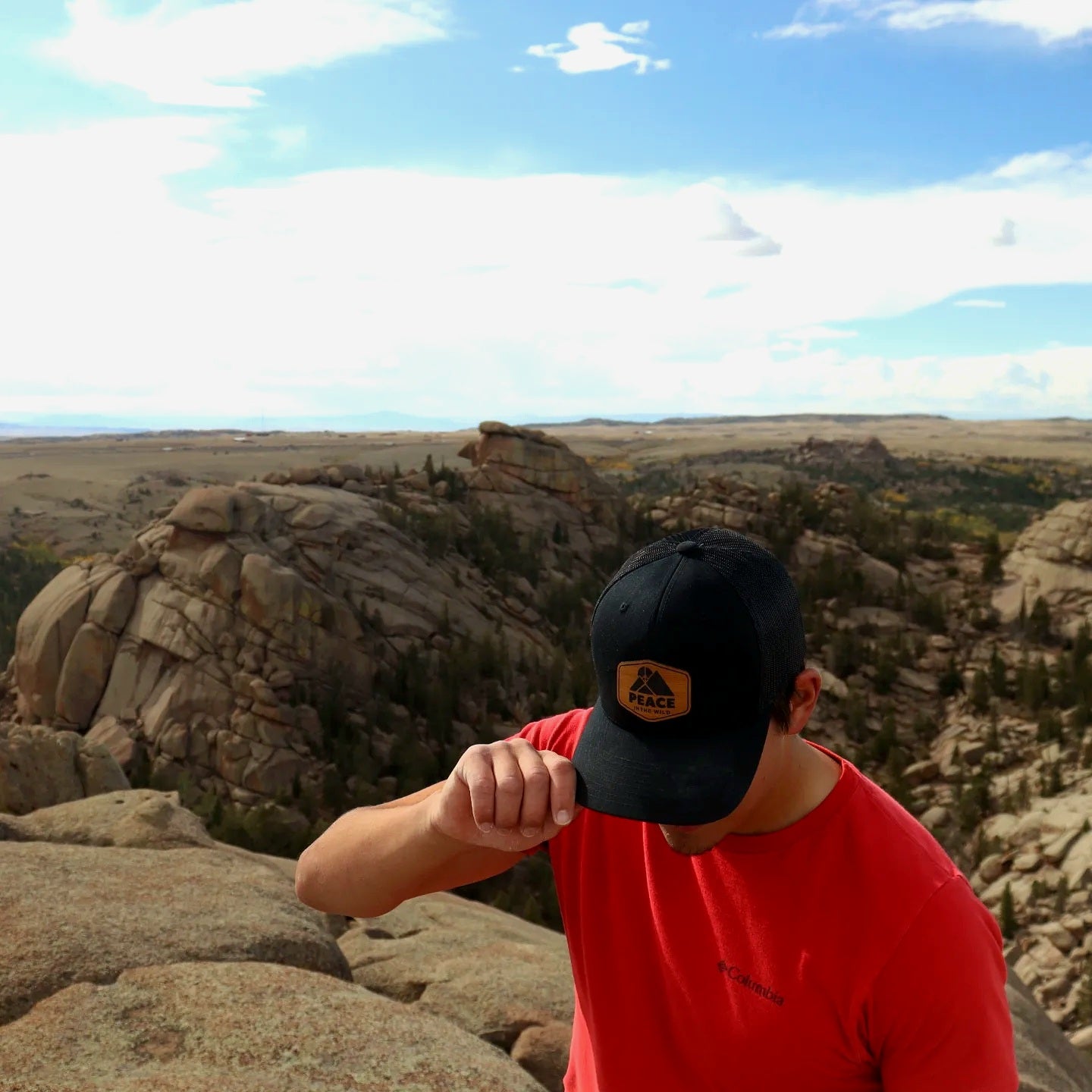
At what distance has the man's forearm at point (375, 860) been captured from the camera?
235 cm

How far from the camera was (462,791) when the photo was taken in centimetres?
215

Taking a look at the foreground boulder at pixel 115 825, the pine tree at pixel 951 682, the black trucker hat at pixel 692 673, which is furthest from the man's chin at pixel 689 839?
the pine tree at pixel 951 682

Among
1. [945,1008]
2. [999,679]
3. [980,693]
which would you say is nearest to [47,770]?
[945,1008]

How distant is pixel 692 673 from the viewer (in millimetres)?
2037

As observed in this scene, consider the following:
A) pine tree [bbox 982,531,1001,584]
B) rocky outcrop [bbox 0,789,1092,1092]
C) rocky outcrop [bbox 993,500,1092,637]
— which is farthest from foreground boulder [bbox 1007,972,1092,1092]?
pine tree [bbox 982,531,1001,584]

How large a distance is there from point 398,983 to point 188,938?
155cm

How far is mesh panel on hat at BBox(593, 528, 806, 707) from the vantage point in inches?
80.3

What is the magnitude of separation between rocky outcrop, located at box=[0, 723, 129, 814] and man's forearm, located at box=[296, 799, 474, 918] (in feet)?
30.4

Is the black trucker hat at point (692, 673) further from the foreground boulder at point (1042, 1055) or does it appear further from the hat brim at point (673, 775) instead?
the foreground boulder at point (1042, 1055)

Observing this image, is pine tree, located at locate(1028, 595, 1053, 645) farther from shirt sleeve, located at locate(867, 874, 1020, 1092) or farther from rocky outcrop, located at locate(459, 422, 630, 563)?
shirt sleeve, located at locate(867, 874, 1020, 1092)

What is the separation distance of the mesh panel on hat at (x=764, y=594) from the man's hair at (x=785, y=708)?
0.02 meters

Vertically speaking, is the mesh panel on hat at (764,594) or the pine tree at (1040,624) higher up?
the mesh panel on hat at (764,594)

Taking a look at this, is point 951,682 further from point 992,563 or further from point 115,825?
point 115,825

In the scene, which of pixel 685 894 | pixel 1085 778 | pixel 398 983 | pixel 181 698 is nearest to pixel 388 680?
pixel 181 698
